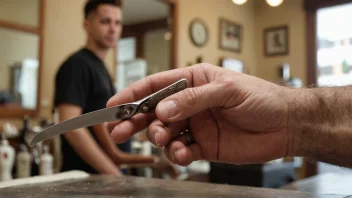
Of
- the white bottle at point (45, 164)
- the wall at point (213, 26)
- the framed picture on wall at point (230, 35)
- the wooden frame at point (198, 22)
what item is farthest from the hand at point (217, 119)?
the framed picture on wall at point (230, 35)

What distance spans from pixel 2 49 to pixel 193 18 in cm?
234

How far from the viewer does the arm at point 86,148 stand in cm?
146

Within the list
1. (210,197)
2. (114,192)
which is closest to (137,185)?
(114,192)

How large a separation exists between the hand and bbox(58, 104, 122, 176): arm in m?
0.59

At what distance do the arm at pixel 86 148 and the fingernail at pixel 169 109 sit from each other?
0.82m

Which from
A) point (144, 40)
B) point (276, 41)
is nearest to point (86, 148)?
point (144, 40)

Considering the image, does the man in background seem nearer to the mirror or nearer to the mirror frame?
the mirror frame

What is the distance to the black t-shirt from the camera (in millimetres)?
1494

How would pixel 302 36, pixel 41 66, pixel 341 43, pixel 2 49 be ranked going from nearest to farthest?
pixel 2 49 → pixel 41 66 → pixel 341 43 → pixel 302 36

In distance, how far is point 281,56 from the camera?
17.3ft

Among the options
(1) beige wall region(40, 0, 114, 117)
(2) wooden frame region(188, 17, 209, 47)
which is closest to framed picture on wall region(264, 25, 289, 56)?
(2) wooden frame region(188, 17, 209, 47)

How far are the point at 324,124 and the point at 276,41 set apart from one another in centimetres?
479

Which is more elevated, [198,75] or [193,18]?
[193,18]

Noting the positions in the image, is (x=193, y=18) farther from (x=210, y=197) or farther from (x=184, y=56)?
(x=210, y=197)
